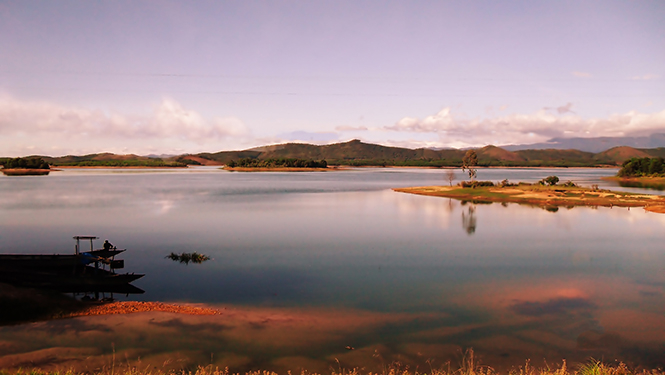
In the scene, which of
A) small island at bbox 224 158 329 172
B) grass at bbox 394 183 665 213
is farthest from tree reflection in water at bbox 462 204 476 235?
small island at bbox 224 158 329 172

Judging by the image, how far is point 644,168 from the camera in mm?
112438

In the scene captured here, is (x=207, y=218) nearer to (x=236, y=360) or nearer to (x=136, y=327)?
(x=136, y=327)

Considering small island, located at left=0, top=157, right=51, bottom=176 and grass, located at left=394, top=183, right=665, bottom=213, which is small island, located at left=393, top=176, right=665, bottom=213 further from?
small island, located at left=0, top=157, right=51, bottom=176

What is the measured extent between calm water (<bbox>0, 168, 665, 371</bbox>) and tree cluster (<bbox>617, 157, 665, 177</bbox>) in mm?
89825

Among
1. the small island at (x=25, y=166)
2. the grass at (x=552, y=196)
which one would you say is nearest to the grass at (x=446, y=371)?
the grass at (x=552, y=196)

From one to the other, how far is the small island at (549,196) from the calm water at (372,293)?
14112 mm

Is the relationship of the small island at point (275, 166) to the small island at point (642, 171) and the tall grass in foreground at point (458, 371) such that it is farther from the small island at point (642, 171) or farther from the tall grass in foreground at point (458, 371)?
the tall grass in foreground at point (458, 371)

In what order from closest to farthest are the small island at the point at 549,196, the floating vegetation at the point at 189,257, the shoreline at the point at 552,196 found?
the floating vegetation at the point at 189,257 → the shoreline at the point at 552,196 → the small island at the point at 549,196

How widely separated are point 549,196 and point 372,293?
1855 inches

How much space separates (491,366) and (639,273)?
14.4 m

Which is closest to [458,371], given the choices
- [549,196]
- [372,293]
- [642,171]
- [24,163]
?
[372,293]

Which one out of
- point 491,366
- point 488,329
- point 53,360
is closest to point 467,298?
point 488,329

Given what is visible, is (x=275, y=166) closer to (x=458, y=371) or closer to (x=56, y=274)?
(x=56, y=274)

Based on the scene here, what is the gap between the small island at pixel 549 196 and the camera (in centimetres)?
5033
